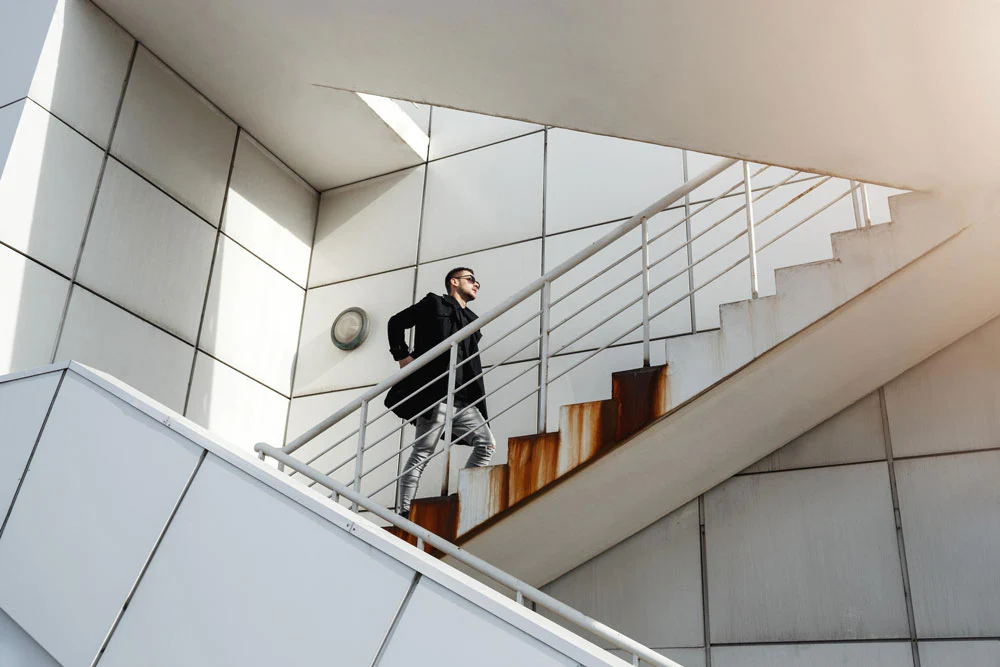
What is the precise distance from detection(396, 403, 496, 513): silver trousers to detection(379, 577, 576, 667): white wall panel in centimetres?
288

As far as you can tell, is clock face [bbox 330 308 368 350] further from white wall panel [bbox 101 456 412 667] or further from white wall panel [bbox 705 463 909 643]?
white wall panel [bbox 101 456 412 667]

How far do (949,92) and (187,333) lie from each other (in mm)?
5747

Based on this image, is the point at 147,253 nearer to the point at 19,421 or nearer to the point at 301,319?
the point at 301,319

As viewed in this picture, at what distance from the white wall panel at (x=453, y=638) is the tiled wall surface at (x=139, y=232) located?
444 centimetres

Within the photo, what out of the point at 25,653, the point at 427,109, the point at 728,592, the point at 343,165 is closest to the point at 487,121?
the point at 427,109

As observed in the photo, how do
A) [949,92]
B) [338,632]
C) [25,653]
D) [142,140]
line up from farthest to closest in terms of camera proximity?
[142,140] < [949,92] < [25,653] < [338,632]

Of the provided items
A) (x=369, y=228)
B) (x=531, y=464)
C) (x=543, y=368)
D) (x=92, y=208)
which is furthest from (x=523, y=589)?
(x=369, y=228)

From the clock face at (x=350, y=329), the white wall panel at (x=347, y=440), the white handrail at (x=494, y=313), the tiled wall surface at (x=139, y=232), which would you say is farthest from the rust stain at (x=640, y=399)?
the tiled wall surface at (x=139, y=232)

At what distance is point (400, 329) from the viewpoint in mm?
6074

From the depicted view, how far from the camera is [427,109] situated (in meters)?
8.77

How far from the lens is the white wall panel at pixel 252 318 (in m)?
7.55

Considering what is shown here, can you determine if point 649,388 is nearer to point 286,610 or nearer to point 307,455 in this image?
point 286,610

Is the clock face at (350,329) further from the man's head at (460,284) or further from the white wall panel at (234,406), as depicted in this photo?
the man's head at (460,284)

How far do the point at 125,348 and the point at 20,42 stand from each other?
2.41m
